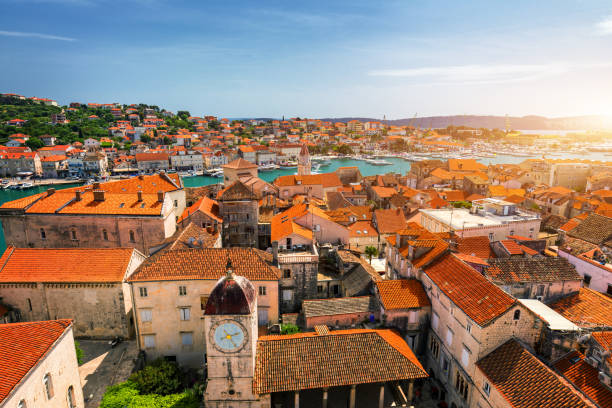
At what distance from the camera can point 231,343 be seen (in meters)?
18.1

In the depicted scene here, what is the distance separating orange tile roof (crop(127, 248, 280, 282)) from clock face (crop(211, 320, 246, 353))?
6.82 metres

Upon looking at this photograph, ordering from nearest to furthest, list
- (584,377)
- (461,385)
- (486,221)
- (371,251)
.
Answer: (584,377) < (461,385) < (486,221) < (371,251)

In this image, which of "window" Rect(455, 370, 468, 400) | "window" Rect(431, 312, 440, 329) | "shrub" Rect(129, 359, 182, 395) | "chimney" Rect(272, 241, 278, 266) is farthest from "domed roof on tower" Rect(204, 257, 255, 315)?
"window" Rect(431, 312, 440, 329)

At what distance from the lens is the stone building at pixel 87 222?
37.5 meters

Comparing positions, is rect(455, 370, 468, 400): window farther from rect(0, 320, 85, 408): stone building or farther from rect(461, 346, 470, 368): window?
rect(0, 320, 85, 408): stone building

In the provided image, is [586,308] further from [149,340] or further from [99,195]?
[99,195]

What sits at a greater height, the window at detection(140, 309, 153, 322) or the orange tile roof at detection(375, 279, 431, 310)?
the orange tile roof at detection(375, 279, 431, 310)

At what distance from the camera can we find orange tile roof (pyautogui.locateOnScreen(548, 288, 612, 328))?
21.8 metres

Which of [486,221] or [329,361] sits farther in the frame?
[486,221]

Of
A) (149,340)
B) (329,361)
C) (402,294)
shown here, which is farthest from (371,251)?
(149,340)

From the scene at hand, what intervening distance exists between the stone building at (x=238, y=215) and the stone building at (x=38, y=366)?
73.1 ft

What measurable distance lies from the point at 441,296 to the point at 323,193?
44.8m

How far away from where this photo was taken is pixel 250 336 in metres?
18.0

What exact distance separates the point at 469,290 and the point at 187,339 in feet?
62.9
